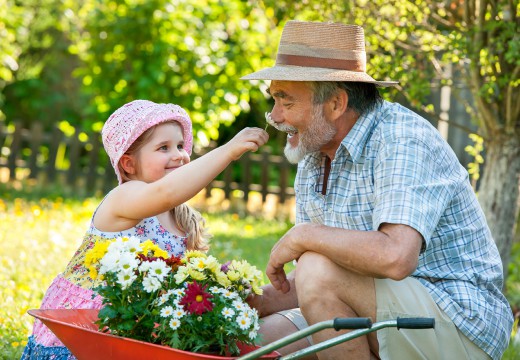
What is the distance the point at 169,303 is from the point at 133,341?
0.18 metres

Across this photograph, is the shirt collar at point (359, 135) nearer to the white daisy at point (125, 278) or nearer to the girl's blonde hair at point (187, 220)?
the girl's blonde hair at point (187, 220)

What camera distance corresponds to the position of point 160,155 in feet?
11.9

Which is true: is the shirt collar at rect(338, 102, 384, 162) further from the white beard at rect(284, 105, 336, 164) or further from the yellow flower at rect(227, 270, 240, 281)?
the yellow flower at rect(227, 270, 240, 281)

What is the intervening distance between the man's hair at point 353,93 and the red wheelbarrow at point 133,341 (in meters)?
1.02

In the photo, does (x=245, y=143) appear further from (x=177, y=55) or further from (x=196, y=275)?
(x=177, y=55)

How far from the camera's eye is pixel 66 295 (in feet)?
11.2

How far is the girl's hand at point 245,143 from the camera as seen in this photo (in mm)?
3217

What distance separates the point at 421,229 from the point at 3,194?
7.19 metres

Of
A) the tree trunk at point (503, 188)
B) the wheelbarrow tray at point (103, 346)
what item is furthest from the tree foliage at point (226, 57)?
the wheelbarrow tray at point (103, 346)

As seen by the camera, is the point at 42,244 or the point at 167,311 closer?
the point at 167,311

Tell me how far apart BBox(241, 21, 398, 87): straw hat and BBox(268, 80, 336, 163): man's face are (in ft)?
0.25

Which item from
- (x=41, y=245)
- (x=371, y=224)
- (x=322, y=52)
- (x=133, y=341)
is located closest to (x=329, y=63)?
(x=322, y=52)

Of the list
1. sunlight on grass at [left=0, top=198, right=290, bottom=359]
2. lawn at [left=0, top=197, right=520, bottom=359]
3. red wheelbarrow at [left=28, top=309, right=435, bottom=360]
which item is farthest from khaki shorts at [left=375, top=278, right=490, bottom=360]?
sunlight on grass at [left=0, top=198, right=290, bottom=359]

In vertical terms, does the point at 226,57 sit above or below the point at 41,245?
above
